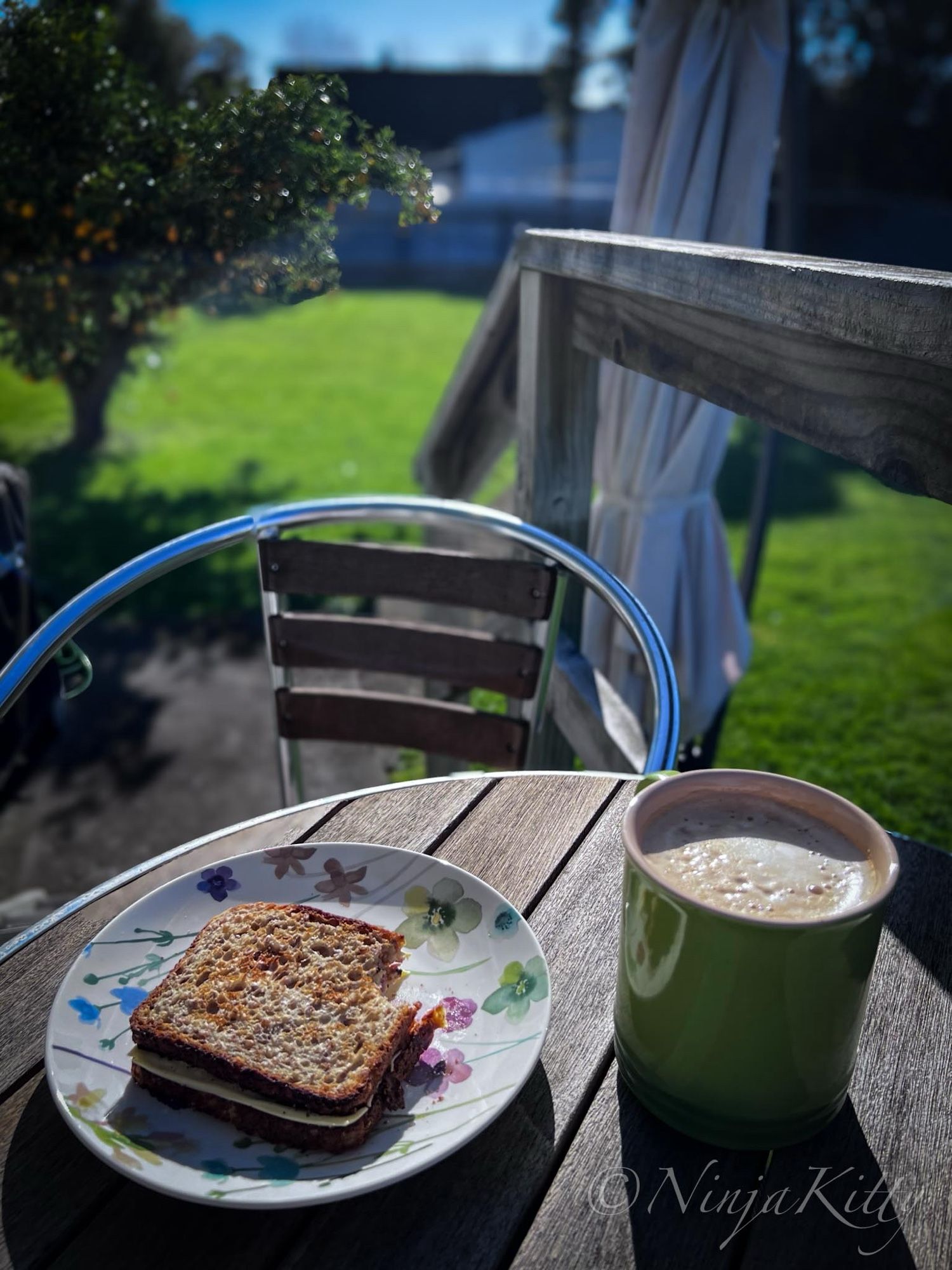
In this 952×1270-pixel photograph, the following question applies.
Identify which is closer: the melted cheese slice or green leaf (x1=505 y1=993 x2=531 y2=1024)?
the melted cheese slice

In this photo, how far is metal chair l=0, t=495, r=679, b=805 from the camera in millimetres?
1705

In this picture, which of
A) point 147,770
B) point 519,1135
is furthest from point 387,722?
point 147,770

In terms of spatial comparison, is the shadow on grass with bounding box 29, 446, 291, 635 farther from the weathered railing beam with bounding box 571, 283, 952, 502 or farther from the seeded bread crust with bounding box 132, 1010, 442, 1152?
the seeded bread crust with bounding box 132, 1010, 442, 1152

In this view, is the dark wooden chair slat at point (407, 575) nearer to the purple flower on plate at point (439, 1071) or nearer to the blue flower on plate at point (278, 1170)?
the purple flower on plate at point (439, 1071)

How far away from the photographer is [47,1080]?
77cm

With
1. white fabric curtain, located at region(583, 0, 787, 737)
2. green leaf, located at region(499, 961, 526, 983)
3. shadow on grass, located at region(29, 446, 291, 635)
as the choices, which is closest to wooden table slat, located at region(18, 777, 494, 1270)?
green leaf, located at region(499, 961, 526, 983)

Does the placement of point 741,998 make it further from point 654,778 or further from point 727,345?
point 727,345

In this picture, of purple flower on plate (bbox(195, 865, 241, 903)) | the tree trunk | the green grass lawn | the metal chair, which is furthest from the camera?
the tree trunk

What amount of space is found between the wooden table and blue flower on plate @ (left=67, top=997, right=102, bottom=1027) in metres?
0.05

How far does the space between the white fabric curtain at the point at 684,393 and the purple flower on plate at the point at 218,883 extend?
157 cm

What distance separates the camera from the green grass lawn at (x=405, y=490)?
3.91m

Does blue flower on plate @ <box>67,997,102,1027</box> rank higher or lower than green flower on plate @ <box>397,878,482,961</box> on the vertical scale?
higher

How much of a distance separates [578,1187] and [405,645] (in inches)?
47.6

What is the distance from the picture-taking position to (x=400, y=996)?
88 cm
